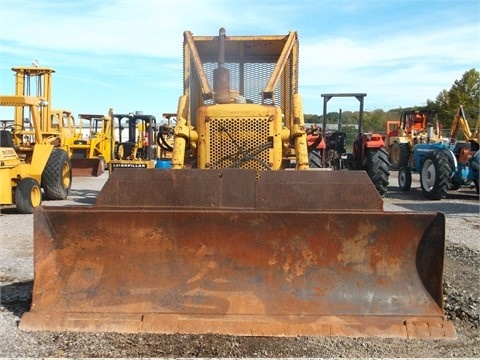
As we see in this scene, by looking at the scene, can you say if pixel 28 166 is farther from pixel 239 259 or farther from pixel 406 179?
pixel 406 179

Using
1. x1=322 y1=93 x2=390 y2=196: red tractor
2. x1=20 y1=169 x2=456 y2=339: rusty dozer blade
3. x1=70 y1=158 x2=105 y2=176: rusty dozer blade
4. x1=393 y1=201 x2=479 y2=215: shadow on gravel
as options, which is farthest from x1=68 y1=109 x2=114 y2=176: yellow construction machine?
x1=20 y1=169 x2=456 y2=339: rusty dozer blade

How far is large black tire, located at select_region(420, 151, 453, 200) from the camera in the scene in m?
12.7

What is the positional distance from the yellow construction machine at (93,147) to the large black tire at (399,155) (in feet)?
35.9

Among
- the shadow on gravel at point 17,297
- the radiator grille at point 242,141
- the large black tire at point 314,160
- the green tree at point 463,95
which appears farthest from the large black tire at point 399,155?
the green tree at point 463,95

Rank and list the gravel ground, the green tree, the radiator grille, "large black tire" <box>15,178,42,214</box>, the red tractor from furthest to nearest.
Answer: the green tree → the red tractor → "large black tire" <box>15,178,42,214</box> → the radiator grille → the gravel ground

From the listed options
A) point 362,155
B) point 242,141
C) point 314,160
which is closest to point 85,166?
point 314,160

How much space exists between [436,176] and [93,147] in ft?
44.0

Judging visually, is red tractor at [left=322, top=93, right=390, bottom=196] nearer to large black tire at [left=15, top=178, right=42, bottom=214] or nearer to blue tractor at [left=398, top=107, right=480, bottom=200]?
blue tractor at [left=398, top=107, right=480, bottom=200]

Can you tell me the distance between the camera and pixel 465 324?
4.30 meters

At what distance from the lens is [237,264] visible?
4.31 m

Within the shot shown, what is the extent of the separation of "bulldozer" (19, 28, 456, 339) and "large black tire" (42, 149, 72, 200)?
762 centimetres

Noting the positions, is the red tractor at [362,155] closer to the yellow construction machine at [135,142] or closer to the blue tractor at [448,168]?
the blue tractor at [448,168]

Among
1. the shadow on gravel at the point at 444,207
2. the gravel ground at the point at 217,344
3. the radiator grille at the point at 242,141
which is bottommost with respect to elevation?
the gravel ground at the point at 217,344

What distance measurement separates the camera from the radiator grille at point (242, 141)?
19.7 feet
